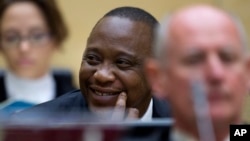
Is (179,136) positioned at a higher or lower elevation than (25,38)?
lower

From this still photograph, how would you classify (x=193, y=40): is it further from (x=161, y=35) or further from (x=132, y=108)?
(x=132, y=108)

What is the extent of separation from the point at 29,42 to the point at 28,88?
9.6 inches

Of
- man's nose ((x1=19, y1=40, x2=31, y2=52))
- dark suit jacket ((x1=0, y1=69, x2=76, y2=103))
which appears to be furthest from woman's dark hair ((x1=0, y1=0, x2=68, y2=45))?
dark suit jacket ((x1=0, y1=69, x2=76, y2=103))

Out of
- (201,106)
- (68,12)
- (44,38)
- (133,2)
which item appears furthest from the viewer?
(68,12)

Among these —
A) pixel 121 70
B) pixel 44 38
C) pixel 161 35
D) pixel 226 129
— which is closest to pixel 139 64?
pixel 121 70

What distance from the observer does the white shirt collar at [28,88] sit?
10.1 feet

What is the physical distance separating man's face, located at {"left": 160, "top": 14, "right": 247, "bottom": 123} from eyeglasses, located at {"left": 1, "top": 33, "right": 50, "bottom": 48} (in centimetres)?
87

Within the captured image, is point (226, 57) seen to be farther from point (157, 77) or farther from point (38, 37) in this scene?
point (38, 37)

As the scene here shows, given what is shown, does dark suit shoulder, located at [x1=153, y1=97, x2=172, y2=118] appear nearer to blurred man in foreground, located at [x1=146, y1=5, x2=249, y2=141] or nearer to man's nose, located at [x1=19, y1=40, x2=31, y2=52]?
man's nose, located at [x1=19, y1=40, x2=31, y2=52]

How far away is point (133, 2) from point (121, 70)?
1.81 m

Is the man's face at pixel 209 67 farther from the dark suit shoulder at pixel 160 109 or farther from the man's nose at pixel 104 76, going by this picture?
the dark suit shoulder at pixel 160 109

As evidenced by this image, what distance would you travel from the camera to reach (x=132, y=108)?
10.5 feet

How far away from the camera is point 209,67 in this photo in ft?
6.49

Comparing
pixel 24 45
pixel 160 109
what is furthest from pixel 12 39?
pixel 160 109
